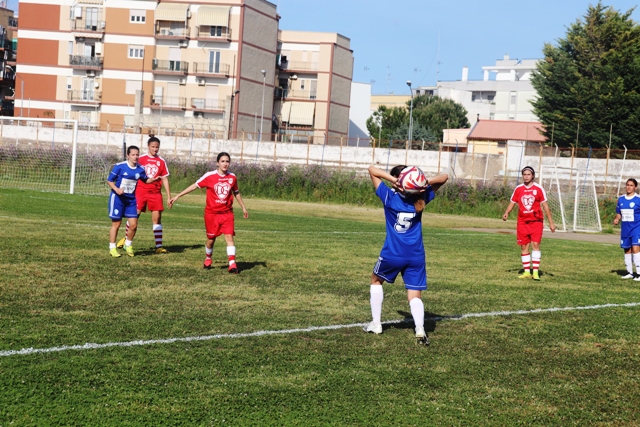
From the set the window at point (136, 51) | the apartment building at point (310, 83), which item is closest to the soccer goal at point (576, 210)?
the apartment building at point (310, 83)

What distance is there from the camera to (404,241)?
27.6 feet

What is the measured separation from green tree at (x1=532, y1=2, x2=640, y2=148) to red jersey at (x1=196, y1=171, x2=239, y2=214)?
165ft

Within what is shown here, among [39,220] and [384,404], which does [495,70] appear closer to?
[39,220]

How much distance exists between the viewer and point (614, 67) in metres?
59.3

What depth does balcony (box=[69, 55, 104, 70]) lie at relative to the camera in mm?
81188

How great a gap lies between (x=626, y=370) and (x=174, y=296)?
214 inches

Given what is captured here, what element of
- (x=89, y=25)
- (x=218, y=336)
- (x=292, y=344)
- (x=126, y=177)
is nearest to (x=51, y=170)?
(x=126, y=177)

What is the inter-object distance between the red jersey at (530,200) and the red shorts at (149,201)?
22.1 feet

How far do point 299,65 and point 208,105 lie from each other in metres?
15.2

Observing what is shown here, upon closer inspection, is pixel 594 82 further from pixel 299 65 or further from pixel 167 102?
pixel 167 102

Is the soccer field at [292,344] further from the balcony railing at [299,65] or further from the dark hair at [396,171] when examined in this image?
the balcony railing at [299,65]

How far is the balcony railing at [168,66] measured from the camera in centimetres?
7988

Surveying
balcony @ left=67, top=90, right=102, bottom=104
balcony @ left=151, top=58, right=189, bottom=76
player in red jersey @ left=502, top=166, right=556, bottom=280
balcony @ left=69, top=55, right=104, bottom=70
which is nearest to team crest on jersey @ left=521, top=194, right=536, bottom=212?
player in red jersey @ left=502, top=166, right=556, bottom=280

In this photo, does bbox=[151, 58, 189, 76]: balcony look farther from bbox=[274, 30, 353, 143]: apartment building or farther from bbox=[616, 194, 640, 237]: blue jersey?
bbox=[616, 194, 640, 237]: blue jersey
